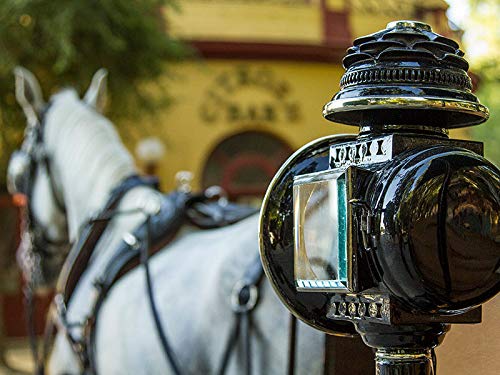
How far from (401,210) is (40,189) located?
3.25 metres

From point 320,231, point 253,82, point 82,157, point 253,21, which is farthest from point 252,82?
point 320,231

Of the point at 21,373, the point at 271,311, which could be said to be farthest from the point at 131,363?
the point at 21,373

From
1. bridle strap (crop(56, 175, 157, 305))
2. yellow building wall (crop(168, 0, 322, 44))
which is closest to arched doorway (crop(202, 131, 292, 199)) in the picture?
yellow building wall (crop(168, 0, 322, 44))

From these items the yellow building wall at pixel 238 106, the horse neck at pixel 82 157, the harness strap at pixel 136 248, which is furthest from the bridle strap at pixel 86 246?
the yellow building wall at pixel 238 106

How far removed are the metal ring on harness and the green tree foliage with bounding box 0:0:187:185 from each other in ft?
19.6

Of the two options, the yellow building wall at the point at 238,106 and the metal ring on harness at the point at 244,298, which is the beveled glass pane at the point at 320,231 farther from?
the yellow building wall at the point at 238,106

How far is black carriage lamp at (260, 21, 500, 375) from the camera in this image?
2.90 ft

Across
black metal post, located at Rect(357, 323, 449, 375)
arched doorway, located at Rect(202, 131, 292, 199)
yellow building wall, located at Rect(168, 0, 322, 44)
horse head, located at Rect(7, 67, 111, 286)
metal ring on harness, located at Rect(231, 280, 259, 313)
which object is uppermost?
yellow building wall, located at Rect(168, 0, 322, 44)

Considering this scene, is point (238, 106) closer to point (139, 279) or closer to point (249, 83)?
point (249, 83)

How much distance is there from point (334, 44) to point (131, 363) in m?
9.99

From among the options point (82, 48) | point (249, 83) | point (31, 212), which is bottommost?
point (31, 212)

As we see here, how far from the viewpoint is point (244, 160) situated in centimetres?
Result: 1181

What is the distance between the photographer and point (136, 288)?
2.64 metres

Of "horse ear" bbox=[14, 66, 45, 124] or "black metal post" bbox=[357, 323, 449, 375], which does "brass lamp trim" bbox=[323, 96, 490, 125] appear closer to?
"black metal post" bbox=[357, 323, 449, 375]
